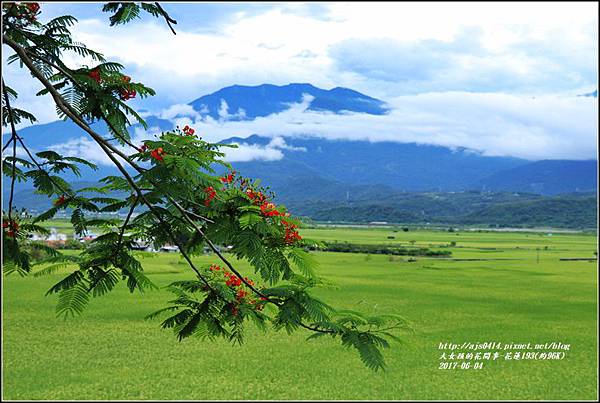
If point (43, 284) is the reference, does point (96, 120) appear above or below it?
above

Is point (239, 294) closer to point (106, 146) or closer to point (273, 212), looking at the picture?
point (273, 212)

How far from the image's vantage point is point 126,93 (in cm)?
374

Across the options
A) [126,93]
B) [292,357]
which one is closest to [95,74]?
[126,93]

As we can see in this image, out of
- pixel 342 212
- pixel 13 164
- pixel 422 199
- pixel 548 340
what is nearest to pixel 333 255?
pixel 548 340

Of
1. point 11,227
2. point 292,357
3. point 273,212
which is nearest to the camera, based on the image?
point 273,212

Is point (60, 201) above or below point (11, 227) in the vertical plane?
above

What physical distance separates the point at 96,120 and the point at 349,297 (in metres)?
21.6

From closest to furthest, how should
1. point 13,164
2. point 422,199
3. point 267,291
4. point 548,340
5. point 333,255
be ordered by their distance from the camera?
1. point 267,291
2. point 13,164
3. point 548,340
4. point 333,255
5. point 422,199

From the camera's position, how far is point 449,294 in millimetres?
26250

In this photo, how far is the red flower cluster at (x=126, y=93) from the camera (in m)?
3.73

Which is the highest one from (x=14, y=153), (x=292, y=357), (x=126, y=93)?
(x=126, y=93)

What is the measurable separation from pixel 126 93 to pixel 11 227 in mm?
1253

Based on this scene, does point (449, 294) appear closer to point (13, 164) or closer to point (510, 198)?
point (13, 164)

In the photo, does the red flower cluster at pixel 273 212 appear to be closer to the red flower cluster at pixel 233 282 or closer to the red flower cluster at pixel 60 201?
the red flower cluster at pixel 233 282
